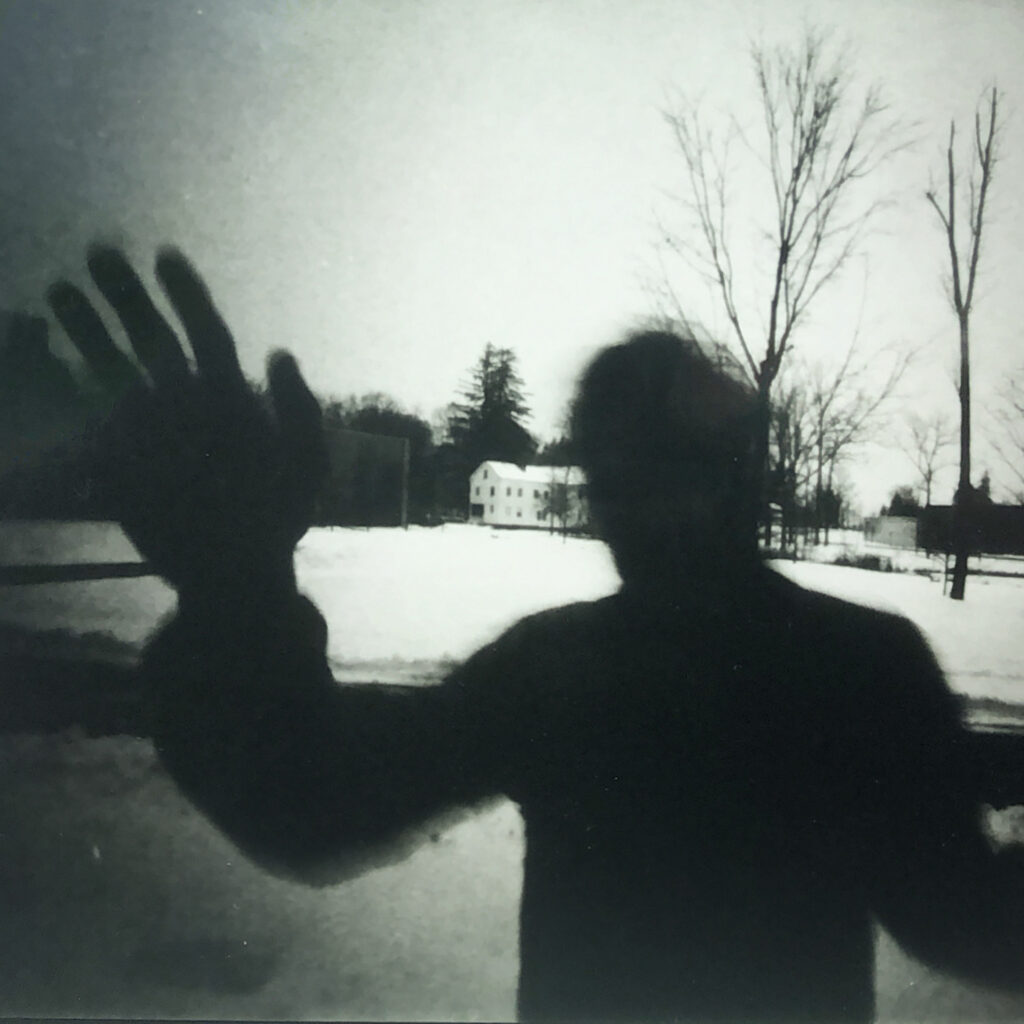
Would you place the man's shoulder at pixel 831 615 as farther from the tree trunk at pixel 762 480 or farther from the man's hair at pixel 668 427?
the man's hair at pixel 668 427

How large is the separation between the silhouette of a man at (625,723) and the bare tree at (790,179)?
0.17 meters

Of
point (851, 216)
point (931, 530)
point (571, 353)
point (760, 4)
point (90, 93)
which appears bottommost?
point (931, 530)

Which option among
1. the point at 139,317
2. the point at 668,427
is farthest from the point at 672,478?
the point at 139,317

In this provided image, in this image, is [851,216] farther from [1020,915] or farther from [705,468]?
[1020,915]

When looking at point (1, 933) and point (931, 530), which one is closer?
point (1, 933)

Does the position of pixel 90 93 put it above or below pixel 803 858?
above

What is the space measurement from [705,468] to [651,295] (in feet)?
1.02

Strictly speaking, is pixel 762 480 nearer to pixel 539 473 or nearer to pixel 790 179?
pixel 539 473

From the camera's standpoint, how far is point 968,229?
48.1 inches

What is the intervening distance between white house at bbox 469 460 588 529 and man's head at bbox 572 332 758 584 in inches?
1.3

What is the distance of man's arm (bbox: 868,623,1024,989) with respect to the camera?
3.72 ft

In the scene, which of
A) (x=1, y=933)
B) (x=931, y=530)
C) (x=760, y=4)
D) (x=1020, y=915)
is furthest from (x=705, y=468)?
(x=1, y=933)

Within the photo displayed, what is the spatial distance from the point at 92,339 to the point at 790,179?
1195mm

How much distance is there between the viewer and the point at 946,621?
118cm
